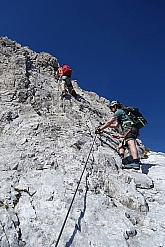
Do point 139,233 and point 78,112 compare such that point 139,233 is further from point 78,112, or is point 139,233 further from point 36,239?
point 78,112

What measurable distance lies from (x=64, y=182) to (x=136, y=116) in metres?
6.00

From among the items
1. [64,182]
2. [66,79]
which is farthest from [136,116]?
[66,79]

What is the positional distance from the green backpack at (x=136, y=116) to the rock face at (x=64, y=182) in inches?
72.8

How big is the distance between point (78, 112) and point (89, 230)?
337 inches

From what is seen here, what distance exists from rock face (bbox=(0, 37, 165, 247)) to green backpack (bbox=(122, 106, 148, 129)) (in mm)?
1848

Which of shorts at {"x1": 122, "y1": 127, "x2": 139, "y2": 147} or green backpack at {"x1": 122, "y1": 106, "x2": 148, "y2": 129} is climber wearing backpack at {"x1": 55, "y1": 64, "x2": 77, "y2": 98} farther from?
shorts at {"x1": 122, "y1": 127, "x2": 139, "y2": 147}

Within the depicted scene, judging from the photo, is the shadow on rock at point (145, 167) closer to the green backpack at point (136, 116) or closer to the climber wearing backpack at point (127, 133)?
the climber wearing backpack at point (127, 133)

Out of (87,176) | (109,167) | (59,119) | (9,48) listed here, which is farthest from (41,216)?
(9,48)

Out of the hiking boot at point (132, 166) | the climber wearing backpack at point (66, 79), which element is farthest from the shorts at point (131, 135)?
the climber wearing backpack at point (66, 79)

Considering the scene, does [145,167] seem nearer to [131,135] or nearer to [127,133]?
[131,135]

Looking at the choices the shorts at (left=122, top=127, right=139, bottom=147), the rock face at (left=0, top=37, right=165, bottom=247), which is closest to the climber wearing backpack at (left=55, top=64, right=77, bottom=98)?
the rock face at (left=0, top=37, right=165, bottom=247)

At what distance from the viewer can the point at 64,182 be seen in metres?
7.18

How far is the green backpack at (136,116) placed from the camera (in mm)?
11188

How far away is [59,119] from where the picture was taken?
11586mm
